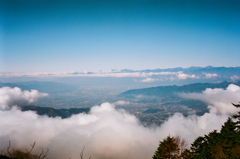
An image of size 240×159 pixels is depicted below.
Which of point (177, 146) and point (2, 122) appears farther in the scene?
point (2, 122)

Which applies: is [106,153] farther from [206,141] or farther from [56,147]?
[206,141]

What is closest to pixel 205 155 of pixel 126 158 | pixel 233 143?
pixel 233 143

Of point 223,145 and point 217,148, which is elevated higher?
point 223,145

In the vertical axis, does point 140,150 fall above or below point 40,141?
below

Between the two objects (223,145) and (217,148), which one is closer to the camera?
(223,145)

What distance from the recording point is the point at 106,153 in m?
190

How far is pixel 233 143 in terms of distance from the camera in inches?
885

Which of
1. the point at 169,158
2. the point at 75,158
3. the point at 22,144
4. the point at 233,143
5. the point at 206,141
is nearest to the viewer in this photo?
the point at 233,143

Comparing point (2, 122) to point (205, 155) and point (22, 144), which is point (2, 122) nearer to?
point (22, 144)

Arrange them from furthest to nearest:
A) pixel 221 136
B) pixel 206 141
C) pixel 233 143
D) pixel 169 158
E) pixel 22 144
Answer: pixel 22 144 → pixel 206 141 → pixel 221 136 → pixel 169 158 → pixel 233 143

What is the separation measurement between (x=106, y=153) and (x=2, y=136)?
134174 millimetres

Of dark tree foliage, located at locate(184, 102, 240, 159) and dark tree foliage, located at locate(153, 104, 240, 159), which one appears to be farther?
dark tree foliage, located at locate(153, 104, 240, 159)

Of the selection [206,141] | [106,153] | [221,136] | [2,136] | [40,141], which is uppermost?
[221,136]

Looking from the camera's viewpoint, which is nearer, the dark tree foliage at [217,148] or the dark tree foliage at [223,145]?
the dark tree foliage at [223,145]
